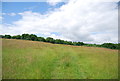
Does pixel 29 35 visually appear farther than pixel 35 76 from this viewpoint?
Yes

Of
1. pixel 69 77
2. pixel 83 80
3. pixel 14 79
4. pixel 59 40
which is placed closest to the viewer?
pixel 14 79

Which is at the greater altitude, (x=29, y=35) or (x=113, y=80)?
(x=29, y=35)

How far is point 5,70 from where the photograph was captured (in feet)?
25.1

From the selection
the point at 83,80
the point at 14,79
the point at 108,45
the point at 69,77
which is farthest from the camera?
the point at 108,45

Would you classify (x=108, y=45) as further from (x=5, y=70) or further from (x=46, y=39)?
(x=5, y=70)

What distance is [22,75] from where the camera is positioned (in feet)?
23.7

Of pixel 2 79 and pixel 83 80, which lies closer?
pixel 2 79

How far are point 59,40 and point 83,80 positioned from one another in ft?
268

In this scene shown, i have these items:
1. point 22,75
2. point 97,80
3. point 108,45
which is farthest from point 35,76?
point 108,45

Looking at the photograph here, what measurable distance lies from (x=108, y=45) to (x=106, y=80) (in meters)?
85.5

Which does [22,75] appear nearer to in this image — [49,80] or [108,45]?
[49,80]

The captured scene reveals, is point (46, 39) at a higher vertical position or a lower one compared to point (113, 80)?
higher

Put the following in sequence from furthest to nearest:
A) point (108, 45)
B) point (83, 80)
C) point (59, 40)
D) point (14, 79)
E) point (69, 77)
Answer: point (59, 40), point (108, 45), point (69, 77), point (83, 80), point (14, 79)

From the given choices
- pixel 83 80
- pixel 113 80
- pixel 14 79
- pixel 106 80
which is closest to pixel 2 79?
pixel 14 79
